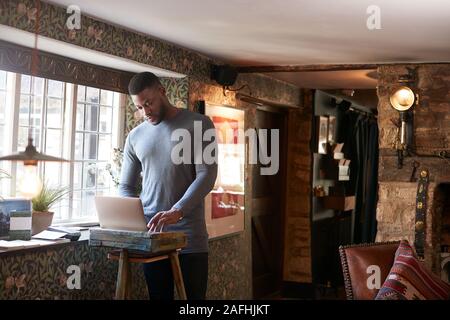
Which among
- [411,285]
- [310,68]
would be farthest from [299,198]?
[411,285]

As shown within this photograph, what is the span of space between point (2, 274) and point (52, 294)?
45 cm

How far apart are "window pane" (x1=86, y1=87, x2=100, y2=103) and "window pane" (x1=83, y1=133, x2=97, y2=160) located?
0.24 meters

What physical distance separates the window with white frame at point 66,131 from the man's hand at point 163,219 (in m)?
1.08

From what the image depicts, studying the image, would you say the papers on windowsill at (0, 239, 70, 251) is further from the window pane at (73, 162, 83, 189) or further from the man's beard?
the man's beard

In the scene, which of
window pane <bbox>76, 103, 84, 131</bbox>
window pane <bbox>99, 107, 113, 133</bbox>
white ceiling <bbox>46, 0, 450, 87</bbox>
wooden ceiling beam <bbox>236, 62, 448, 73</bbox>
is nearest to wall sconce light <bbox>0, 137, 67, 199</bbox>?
white ceiling <bbox>46, 0, 450, 87</bbox>

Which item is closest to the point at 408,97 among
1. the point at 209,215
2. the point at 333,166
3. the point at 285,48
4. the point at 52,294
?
the point at 285,48

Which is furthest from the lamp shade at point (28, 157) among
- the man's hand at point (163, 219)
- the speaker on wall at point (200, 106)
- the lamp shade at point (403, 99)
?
the lamp shade at point (403, 99)

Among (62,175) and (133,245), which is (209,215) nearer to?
(62,175)

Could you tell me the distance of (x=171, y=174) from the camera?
3.64 meters

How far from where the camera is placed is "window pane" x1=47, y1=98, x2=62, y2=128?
13.9 ft

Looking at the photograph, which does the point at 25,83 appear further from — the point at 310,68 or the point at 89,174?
the point at 310,68

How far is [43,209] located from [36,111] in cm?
62

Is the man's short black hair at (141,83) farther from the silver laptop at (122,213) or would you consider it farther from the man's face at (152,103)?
the silver laptop at (122,213)

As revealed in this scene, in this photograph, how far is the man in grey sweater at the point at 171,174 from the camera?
355 cm
